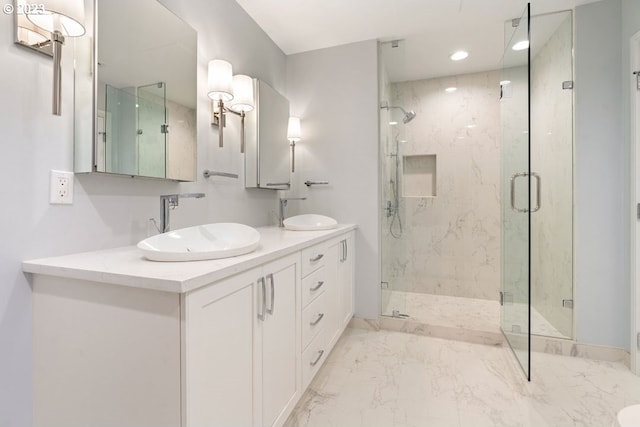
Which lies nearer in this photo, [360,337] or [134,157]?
[134,157]

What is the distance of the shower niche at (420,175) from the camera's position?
11.4 feet

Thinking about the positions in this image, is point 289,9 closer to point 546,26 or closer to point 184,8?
point 184,8

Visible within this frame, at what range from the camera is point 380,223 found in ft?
8.46

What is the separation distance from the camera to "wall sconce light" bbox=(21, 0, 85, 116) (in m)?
0.95

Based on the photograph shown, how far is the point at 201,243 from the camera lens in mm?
1354

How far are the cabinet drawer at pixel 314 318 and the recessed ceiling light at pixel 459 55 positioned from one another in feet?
8.37

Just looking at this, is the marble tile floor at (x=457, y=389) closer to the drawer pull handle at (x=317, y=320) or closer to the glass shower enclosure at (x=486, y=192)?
the glass shower enclosure at (x=486, y=192)

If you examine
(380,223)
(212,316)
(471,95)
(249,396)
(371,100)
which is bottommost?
(249,396)

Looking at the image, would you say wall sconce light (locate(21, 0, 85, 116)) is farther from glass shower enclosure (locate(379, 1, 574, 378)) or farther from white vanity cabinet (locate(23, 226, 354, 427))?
glass shower enclosure (locate(379, 1, 574, 378))

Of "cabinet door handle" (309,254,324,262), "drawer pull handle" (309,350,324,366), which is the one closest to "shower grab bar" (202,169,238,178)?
"cabinet door handle" (309,254,324,262)

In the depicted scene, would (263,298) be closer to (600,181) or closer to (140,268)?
(140,268)

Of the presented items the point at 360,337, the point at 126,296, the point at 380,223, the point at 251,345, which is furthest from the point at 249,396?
the point at 380,223

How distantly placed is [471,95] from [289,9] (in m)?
2.17

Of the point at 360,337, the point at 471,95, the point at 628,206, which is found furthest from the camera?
the point at 471,95
